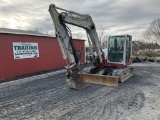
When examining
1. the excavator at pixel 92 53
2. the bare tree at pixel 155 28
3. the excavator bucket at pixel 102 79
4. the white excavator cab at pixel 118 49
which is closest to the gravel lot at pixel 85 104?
the excavator bucket at pixel 102 79

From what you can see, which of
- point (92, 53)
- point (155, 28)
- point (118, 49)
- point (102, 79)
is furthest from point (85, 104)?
point (155, 28)

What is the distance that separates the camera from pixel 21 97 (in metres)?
6.55

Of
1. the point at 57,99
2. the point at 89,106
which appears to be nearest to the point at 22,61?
A: the point at 57,99

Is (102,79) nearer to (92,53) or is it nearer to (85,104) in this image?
(92,53)

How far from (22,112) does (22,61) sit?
729 centimetres

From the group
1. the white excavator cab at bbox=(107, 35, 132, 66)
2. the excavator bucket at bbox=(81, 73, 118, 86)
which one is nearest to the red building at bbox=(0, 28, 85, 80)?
the white excavator cab at bbox=(107, 35, 132, 66)

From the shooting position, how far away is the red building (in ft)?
34.7

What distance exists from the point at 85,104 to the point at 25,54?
781 centimetres

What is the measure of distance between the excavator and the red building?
2699 millimetres

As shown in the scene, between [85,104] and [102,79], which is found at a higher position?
[102,79]

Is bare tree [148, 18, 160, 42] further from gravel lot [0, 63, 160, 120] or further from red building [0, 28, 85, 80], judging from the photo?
gravel lot [0, 63, 160, 120]

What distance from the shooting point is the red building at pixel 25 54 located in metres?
10.6

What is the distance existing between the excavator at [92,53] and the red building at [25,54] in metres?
2.70

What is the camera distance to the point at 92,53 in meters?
8.73
